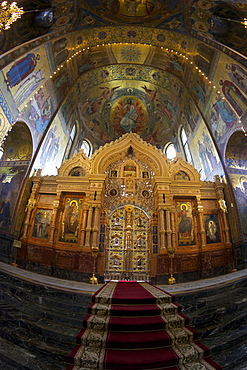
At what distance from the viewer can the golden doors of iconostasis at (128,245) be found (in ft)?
38.8

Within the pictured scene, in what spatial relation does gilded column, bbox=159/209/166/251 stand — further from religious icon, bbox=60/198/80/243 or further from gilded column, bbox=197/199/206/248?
religious icon, bbox=60/198/80/243

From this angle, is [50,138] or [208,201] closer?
[208,201]

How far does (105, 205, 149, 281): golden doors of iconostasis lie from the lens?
11836mm

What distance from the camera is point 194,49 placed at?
42.6ft

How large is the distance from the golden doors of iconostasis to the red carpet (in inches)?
258

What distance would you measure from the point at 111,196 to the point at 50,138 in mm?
6650

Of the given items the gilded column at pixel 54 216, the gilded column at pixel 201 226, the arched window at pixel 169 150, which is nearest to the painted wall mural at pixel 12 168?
the gilded column at pixel 54 216

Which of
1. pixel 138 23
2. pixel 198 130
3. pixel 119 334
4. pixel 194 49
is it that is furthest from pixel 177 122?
pixel 119 334

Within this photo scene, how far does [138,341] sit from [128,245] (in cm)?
858

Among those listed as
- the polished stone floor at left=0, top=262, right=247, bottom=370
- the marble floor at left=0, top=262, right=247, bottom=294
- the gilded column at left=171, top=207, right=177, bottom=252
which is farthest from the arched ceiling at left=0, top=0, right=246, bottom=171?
the polished stone floor at left=0, top=262, right=247, bottom=370

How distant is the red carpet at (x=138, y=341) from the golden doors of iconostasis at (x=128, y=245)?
655 cm

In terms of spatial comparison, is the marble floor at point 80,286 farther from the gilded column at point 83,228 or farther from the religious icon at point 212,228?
the religious icon at point 212,228

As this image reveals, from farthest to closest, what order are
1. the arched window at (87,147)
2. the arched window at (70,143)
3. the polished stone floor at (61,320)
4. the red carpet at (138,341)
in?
the arched window at (87,147) → the arched window at (70,143) → the polished stone floor at (61,320) → the red carpet at (138,341)

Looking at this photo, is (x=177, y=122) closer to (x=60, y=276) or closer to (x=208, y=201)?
(x=208, y=201)
